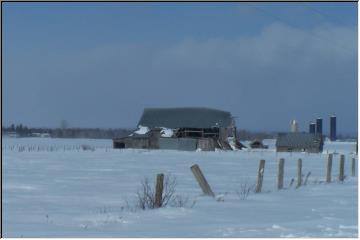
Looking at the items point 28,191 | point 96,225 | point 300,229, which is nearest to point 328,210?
point 300,229

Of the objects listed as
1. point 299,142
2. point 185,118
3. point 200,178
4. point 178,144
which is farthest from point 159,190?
point 299,142

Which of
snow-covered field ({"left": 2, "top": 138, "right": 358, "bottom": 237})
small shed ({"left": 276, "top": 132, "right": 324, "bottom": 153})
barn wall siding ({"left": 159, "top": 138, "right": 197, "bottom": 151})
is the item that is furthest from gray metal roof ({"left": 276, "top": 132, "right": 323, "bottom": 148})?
snow-covered field ({"left": 2, "top": 138, "right": 358, "bottom": 237})

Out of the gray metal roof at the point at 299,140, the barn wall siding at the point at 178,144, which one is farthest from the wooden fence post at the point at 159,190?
the gray metal roof at the point at 299,140

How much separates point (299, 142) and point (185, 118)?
14933mm

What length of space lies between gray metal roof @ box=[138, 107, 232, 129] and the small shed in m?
8.67

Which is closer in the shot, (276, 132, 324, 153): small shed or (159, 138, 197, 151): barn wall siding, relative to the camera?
(159, 138, 197, 151): barn wall siding

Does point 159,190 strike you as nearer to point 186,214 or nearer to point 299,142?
point 186,214

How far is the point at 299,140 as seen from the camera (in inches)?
2899

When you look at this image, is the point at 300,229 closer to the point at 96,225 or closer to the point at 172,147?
the point at 96,225

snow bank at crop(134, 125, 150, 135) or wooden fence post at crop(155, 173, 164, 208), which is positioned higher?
snow bank at crop(134, 125, 150, 135)

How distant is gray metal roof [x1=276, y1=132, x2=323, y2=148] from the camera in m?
71.9

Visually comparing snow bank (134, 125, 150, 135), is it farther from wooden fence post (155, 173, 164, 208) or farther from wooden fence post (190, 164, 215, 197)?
wooden fence post (155, 173, 164, 208)

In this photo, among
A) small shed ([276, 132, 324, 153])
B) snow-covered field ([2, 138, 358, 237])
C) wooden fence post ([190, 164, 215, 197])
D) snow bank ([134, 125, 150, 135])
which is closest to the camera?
snow-covered field ([2, 138, 358, 237])

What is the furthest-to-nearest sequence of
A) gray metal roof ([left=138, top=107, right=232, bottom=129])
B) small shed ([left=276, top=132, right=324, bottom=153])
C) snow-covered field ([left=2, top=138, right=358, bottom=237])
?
small shed ([left=276, top=132, right=324, bottom=153])
gray metal roof ([left=138, top=107, right=232, bottom=129])
snow-covered field ([left=2, top=138, right=358, bottom=237])
